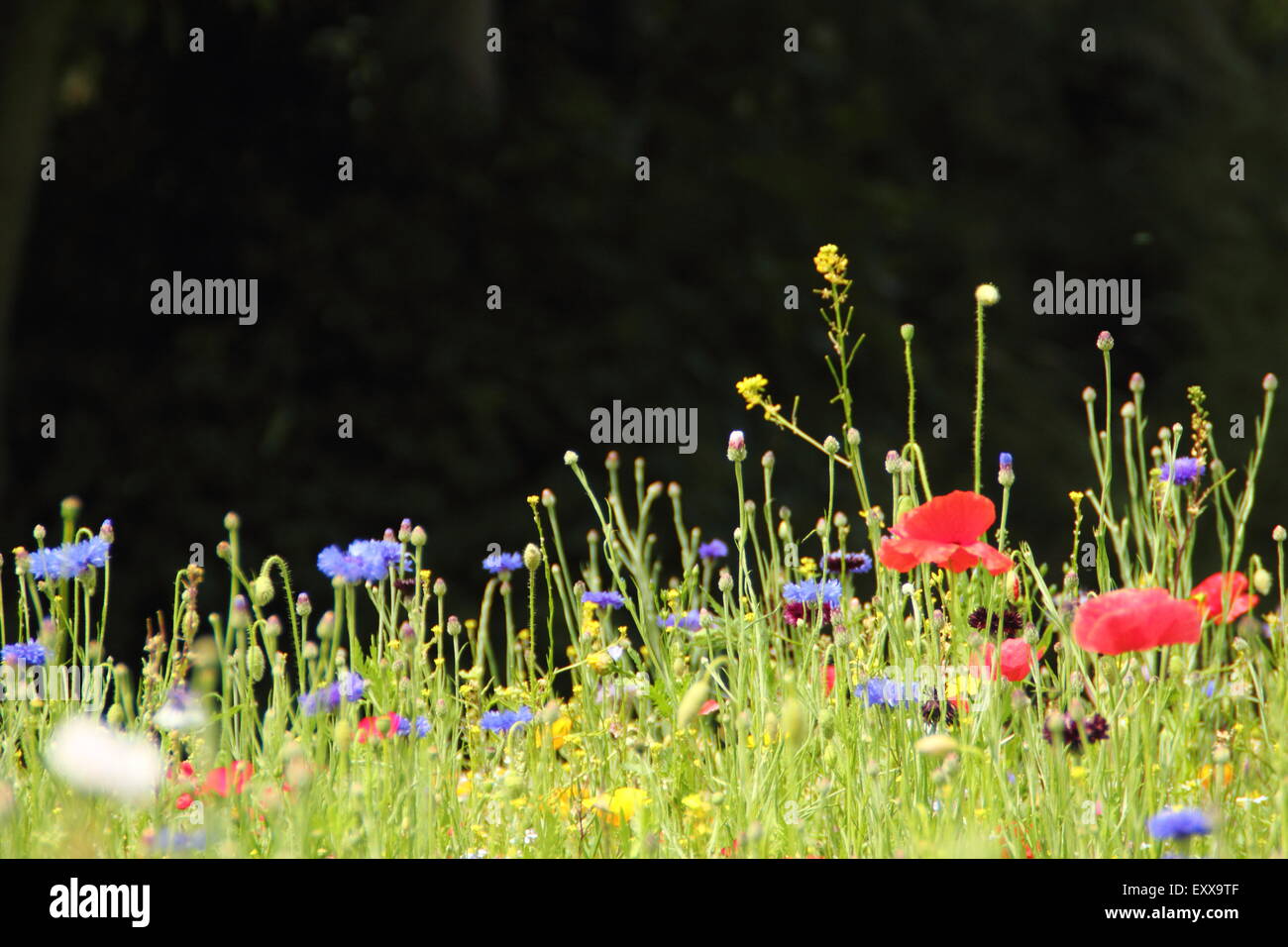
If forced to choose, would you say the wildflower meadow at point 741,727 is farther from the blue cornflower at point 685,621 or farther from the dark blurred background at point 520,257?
the dark blurred background at point 520,257

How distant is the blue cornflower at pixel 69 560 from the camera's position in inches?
73.6

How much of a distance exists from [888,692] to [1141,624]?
1.12 ft

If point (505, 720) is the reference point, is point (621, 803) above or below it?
below

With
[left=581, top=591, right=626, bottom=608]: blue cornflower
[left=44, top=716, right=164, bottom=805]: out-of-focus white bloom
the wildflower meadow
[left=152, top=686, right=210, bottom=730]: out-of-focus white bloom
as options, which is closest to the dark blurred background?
[left=581, top=591, right=626, bottom=608]: blue cornflower

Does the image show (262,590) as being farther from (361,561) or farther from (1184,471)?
(1184,471)

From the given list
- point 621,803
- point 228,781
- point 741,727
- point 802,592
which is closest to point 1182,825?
point 741,727

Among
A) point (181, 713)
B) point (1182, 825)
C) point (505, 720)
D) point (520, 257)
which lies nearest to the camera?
point (1182, 825)

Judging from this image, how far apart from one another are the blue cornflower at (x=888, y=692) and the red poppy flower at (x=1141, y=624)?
0.27 metres

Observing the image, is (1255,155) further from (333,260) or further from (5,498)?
(5,498)


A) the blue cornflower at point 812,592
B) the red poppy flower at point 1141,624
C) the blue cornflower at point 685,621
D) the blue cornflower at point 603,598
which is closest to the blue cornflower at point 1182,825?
the red poppy flower at point 1141,624

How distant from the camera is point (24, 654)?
1958mm
